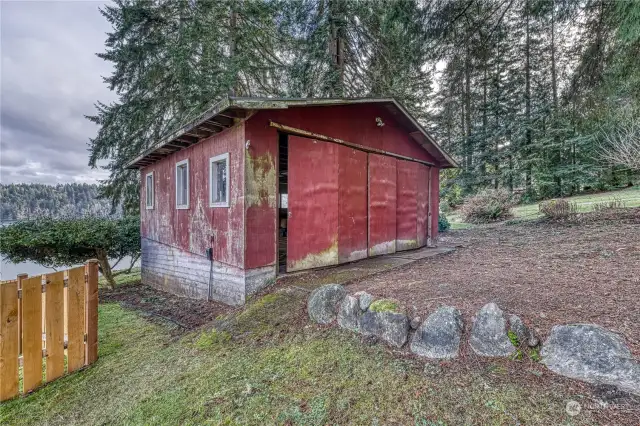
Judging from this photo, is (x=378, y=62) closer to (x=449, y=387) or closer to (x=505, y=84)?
(x=449, y=387)

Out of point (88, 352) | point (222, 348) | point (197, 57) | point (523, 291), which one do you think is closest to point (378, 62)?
point (197, 57)

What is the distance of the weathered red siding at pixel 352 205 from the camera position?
6.12 metres

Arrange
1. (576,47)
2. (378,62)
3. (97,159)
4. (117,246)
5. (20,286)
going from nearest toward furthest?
(20,286)
(576,47)
(117,246)
(378,62)
(97,159)

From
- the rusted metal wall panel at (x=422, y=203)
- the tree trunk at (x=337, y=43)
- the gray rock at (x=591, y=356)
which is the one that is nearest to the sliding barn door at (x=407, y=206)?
the rusted metal wall panel at (x=422, y=203)

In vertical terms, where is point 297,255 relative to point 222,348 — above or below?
above

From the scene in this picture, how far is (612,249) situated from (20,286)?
862 cm

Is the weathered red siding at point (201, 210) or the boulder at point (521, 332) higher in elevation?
the weathered red siding at point (201, 210)

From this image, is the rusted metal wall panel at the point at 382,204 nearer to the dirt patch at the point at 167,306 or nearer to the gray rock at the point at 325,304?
the gray rock at the point at 325,304

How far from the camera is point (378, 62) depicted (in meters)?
10.2

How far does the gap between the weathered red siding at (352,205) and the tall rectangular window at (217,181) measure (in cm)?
226

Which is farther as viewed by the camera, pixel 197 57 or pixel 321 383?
pixel 197 57

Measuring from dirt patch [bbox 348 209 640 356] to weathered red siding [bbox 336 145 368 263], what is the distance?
1216 millimetres

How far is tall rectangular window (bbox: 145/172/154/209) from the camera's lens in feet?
29.3

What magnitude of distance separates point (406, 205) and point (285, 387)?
6.28 metres
